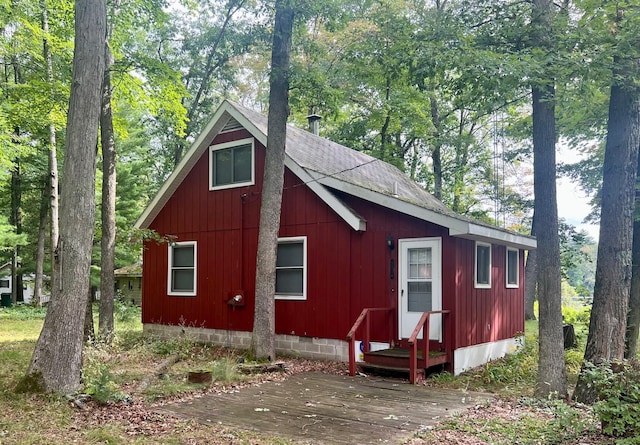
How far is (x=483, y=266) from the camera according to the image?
32.5 feet

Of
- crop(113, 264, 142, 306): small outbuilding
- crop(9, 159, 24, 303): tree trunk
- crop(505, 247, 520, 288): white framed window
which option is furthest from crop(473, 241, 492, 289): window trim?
crop(9, 159, 24, 303): tree trunk

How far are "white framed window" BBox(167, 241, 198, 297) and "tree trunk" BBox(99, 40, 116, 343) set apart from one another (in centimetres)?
147

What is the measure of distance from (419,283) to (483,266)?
1.70 m

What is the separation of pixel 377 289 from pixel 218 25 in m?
14.8

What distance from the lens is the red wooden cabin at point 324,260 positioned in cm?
884

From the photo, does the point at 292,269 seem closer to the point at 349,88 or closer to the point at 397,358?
the point at 397,358

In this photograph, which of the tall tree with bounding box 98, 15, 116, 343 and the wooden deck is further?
the tall tree with bounding box 98, 15, 116, 343

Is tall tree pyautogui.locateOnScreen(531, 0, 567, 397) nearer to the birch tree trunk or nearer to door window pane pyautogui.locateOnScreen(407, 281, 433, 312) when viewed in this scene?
door window pane pyautogui.locateOnScreen(407, 281, 433, 312)

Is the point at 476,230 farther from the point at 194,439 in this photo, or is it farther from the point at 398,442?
the point at 194,439

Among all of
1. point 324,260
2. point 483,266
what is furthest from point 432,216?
point 324,260

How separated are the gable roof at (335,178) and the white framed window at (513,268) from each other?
1.38 feet

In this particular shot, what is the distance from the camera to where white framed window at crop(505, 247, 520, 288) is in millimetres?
11188

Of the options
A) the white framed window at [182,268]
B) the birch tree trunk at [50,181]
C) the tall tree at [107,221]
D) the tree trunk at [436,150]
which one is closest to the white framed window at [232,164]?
the white framed window at [182,268]

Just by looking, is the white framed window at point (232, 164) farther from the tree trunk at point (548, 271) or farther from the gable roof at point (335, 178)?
the tree trunk at point (548, 271)
